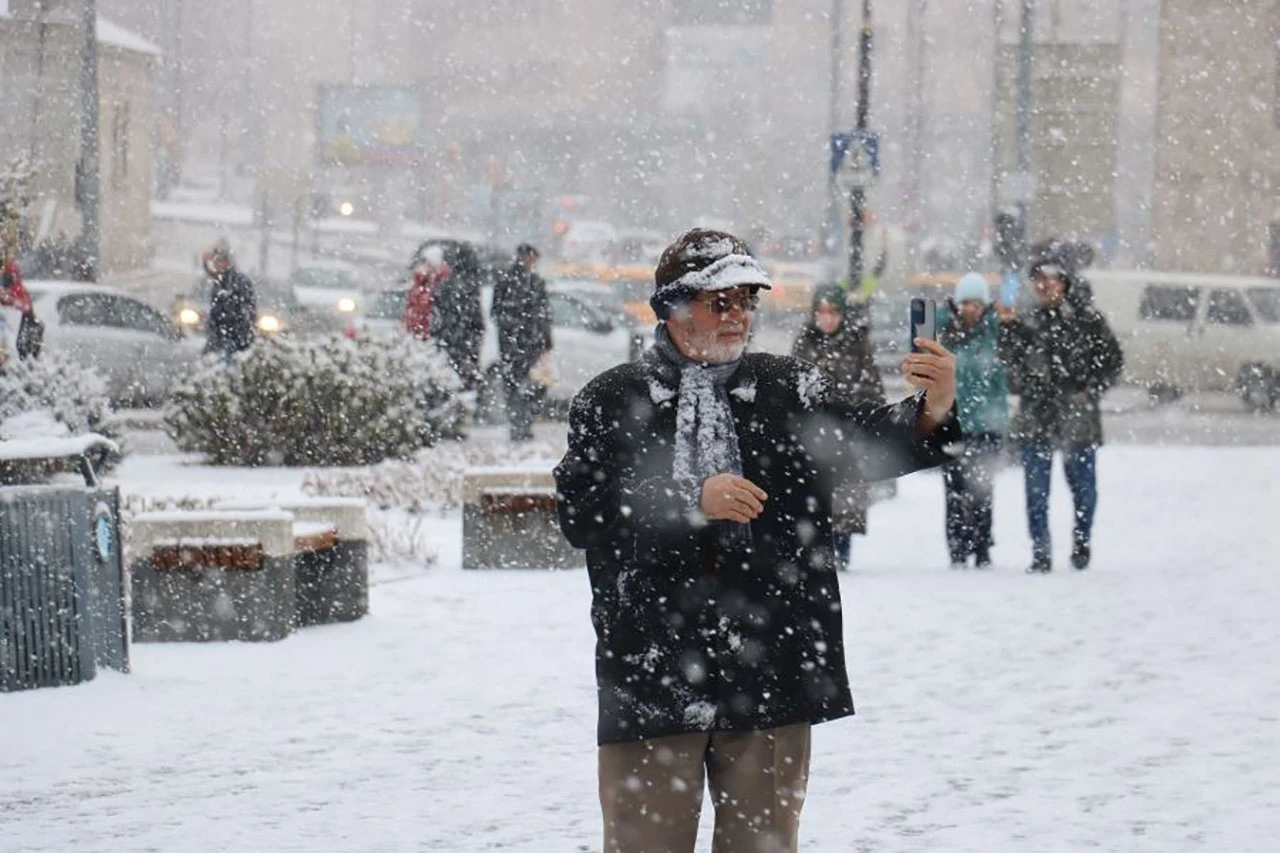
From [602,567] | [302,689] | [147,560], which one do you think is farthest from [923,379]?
[147,560]

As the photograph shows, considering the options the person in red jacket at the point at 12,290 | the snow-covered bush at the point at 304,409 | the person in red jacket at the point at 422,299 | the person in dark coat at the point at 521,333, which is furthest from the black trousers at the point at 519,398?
the person in red jacket at the point at 12,290

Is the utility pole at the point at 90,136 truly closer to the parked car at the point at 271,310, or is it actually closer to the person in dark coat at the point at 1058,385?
the parked car at the point at 271,310

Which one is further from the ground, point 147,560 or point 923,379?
point 923,379

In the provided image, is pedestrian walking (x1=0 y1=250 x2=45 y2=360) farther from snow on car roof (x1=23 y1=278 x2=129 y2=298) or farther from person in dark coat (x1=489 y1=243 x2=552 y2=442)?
snow on car roof (x1=23 y1=278 x2=129 y2=298)

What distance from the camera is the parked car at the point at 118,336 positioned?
84.3 feet

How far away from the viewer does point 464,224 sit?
276 feet

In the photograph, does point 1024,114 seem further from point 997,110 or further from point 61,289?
point 997,110

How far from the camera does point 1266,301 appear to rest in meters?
30.6

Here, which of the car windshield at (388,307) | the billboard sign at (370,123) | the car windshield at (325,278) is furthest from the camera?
the billboard sign at (370,123)

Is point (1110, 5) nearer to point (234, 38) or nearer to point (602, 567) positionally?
point (234, 38)

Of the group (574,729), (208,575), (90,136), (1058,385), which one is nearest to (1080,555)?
(1058,385)

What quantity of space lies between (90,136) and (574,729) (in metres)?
23.1

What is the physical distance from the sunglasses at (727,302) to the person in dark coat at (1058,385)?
8.70 meters

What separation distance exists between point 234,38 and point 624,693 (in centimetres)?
9197
